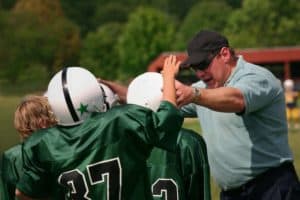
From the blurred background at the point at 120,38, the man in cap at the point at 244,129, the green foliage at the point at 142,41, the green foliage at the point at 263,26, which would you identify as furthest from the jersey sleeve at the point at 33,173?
the green foliage at the point at 142,41

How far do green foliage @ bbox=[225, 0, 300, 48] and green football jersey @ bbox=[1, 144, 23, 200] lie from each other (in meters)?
61.2

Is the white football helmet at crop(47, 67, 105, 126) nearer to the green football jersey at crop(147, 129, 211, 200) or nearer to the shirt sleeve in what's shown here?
the green football jersey at crop(147, 129, 211, 200)

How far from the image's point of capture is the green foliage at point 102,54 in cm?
7278

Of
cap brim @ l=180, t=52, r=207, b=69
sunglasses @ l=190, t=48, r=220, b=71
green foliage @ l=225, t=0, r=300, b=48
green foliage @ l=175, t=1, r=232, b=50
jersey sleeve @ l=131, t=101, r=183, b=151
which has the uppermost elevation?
green foliage @ l=175, t=1, r=232, b=50

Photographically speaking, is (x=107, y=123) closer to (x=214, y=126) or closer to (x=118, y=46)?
(x=214, y=126)

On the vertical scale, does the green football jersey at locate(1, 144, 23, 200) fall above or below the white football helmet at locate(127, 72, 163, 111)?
below

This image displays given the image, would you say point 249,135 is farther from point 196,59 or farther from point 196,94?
point 196,94

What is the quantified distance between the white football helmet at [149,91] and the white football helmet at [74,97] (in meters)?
0.34

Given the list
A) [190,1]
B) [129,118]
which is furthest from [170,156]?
[190,1]

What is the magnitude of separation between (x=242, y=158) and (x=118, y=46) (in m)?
68.0

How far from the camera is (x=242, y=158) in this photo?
4645 millimetres

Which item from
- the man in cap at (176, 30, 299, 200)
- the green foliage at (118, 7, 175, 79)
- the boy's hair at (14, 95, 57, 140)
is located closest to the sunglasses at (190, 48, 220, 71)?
the man in cap at (176, 30, 299, 200)

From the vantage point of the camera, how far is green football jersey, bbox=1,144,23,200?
3.71m

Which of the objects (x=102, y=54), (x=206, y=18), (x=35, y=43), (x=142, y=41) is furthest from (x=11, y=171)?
(x=206, y=18)
